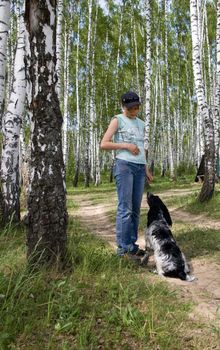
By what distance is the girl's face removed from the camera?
5.09 metres

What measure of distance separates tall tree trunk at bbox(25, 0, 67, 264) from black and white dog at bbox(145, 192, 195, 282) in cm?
131

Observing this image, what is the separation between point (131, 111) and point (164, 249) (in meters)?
1.78

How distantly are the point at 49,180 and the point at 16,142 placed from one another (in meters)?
3.28

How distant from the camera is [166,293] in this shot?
3812 mm

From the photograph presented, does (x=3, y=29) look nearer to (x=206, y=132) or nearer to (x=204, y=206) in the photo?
(x=206, y=132)

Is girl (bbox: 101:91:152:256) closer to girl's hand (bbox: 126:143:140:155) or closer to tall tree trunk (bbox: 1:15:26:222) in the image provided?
girl's hand (bbox: 126:143:140:155)

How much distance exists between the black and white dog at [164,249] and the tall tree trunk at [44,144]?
1.31 m

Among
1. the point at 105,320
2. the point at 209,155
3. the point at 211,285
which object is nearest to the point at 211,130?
the point at 209,155

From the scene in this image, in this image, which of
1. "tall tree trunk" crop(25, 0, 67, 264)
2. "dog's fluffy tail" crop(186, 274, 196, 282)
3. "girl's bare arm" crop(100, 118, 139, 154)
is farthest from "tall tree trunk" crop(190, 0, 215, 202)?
"tall tree trunk" crop(25, 0, 67, 264)

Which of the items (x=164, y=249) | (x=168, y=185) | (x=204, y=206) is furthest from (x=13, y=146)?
(x=168, y=185)

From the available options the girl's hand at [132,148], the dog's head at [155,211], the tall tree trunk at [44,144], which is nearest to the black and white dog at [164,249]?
the dog's head at [155,211]

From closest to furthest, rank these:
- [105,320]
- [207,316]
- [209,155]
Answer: [105,320]
[207,316]
[209,155]

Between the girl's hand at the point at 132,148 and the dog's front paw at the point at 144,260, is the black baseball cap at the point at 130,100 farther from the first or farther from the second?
the dog's front paw at the point at 144,260

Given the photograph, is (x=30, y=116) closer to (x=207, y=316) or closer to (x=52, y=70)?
(x=52, y=70)
